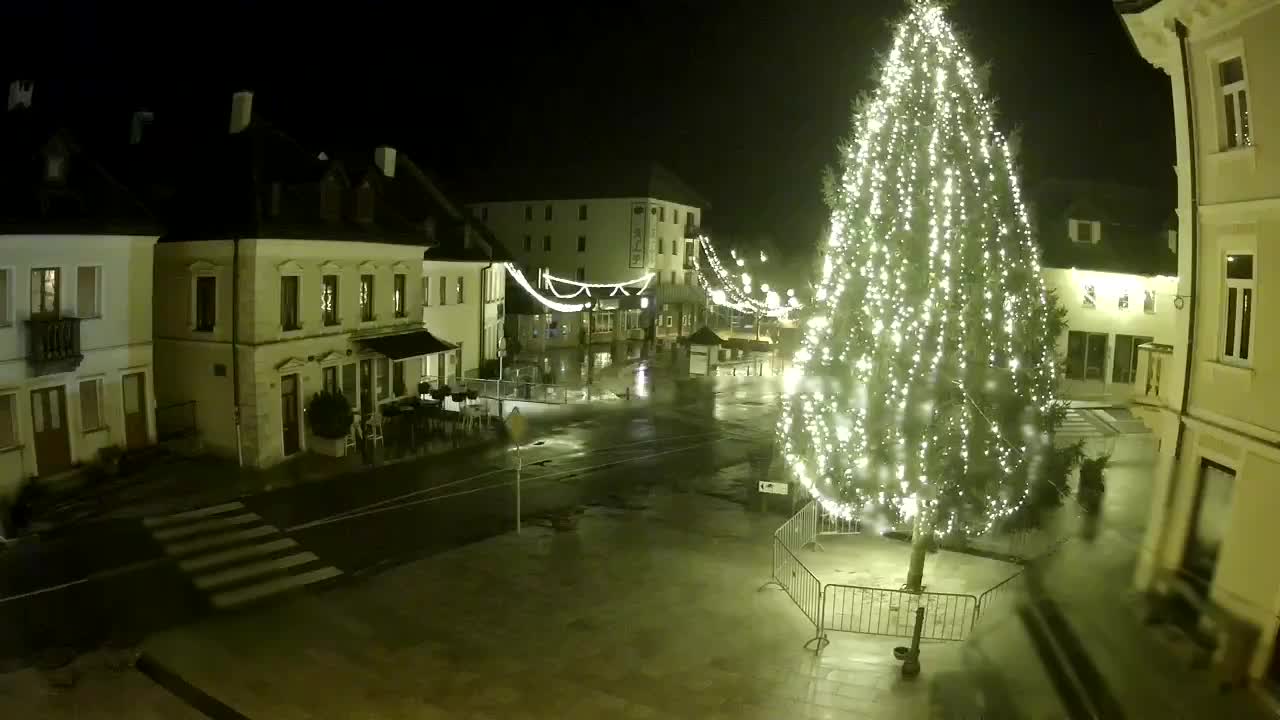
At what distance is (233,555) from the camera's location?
17.3 meters

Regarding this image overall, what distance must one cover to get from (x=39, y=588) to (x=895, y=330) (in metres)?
14.1

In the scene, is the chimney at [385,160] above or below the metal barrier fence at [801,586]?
above

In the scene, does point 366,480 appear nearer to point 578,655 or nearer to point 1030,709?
point 578,655

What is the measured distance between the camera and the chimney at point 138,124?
30805 millimetres

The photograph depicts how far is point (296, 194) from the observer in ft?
84.8

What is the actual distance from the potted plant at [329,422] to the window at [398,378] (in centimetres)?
464

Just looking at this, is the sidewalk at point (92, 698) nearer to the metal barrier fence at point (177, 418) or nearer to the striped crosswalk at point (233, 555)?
the striped crosswalk at point (233, 555)

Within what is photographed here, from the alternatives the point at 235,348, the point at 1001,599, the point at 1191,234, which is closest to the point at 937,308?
the point at 1191,234

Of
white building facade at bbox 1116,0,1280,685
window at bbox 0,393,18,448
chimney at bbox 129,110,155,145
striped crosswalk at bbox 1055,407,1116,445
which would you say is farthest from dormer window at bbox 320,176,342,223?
striped crosswalk at bbox 1055,407,1116,445

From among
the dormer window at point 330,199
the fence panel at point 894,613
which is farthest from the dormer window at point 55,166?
the fence panel at point 894,613

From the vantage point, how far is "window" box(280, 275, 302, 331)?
984 inches

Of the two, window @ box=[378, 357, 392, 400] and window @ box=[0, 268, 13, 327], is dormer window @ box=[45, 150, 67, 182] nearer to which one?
window @ box=[0, 268, 13, 327]

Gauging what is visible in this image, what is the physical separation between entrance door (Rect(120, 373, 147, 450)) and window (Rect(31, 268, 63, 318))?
102 inches

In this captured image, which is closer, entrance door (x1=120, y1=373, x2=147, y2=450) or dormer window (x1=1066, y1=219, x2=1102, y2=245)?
entrance door (x1=120, y1=373, x2=147, y2=450)
